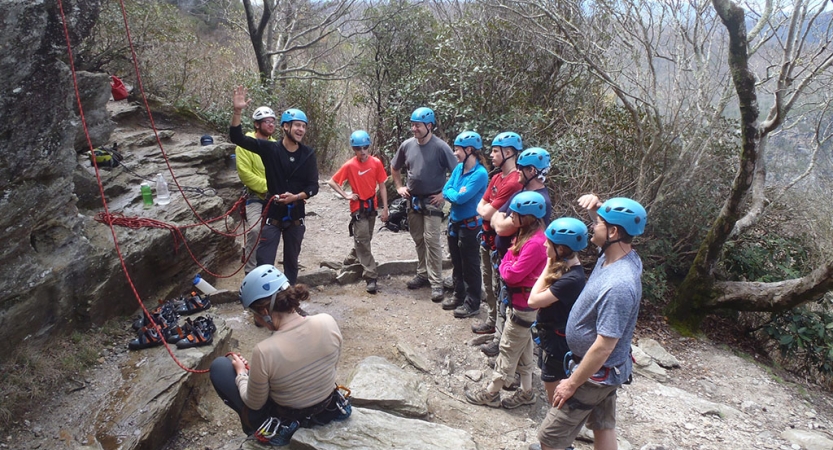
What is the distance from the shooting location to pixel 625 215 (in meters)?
2.84

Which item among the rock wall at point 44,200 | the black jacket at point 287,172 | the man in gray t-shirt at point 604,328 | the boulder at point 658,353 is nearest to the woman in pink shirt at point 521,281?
the man in gray t-shirt at point 604,328

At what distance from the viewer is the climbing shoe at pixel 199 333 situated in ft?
14.5

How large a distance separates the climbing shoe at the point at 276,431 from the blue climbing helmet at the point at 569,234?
2.07 m

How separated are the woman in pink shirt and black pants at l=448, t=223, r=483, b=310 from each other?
1508 millimetres

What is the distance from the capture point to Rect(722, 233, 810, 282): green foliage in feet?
25.9

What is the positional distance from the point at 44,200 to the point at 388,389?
10.3ft

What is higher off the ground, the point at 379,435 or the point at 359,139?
the point at 359,139

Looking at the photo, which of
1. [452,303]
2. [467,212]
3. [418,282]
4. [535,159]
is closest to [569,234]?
[535,159]

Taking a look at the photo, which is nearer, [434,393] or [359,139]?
[434,393]

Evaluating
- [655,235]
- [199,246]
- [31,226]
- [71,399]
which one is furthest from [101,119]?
[655,235]

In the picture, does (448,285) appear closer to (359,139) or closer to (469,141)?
(469,141)

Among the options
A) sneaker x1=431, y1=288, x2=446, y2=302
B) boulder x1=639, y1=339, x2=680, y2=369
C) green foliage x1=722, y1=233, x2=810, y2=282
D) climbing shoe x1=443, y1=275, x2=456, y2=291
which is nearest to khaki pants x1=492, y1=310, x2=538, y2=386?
sneaker x1=431, y1=288, x2=446, y2=302

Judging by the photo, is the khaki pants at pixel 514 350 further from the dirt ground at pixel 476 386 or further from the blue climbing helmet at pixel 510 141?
the blue climbing helmet at pixel 510 141

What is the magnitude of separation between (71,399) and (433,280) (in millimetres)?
4017
